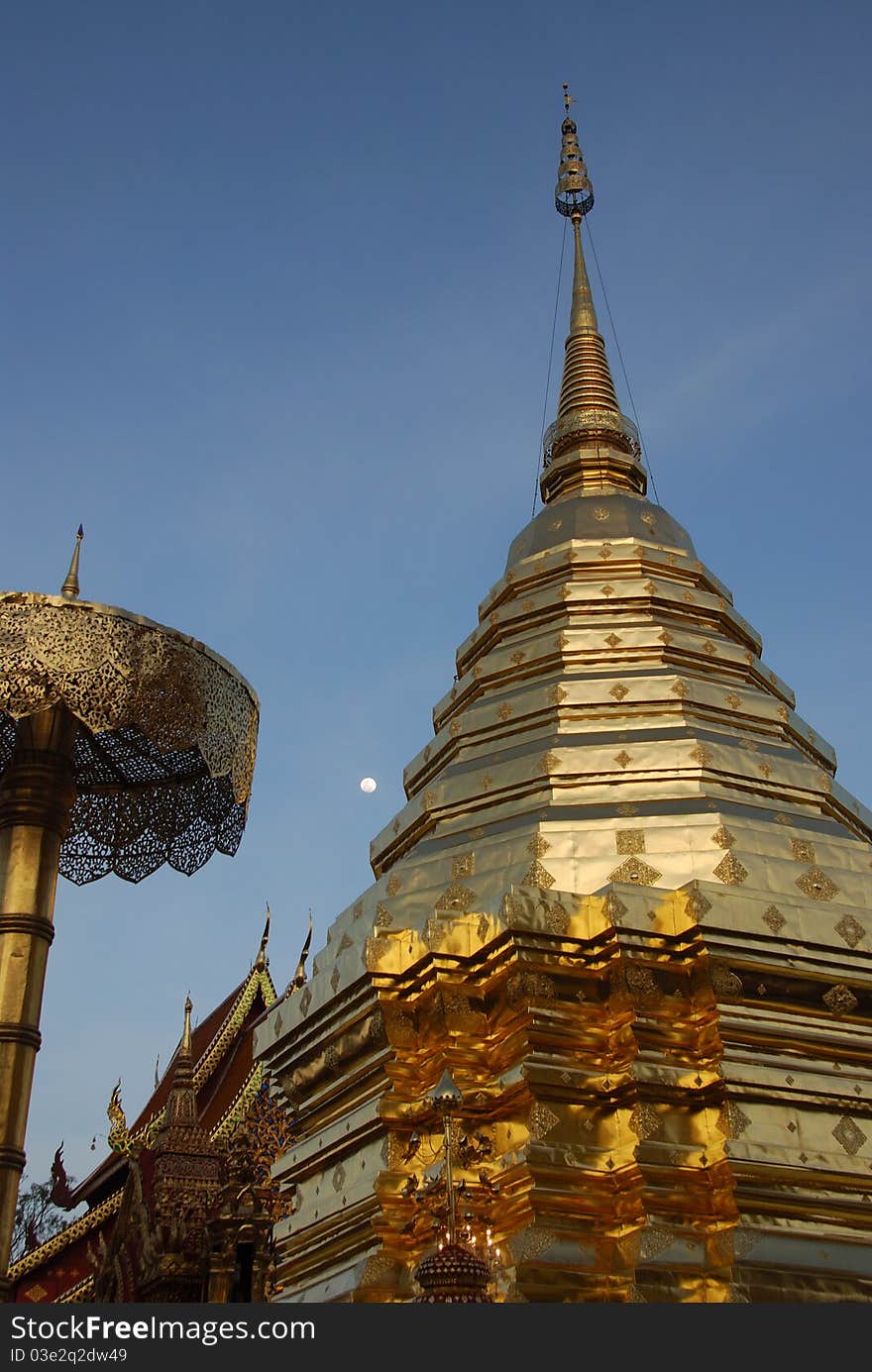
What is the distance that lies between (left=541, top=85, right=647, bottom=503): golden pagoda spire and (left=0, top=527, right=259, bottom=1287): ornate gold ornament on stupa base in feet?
18.5

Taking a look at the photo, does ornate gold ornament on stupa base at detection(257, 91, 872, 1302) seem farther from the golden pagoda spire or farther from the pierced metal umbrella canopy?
the golden pagoda spire

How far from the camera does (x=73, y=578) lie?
850 centimetres

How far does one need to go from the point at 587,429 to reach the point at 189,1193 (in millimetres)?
7512

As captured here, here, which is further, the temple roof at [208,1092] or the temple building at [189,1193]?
the temple roof at [208,1092]

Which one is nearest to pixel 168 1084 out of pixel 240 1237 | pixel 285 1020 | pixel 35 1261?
pixel 35 1261

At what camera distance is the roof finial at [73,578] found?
8.34m

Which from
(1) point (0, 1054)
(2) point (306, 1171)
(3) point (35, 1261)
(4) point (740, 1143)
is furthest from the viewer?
(3) point (35, 1261)

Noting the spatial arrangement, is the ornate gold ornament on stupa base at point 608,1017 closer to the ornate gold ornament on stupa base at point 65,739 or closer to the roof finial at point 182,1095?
the ornate gold ornament on stupa base at point 65,739

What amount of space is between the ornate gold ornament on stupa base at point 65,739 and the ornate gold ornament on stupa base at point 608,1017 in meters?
1.56

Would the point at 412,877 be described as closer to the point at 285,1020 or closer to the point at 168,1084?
the point at 285,1020

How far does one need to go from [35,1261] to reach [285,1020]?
6342 millimetres

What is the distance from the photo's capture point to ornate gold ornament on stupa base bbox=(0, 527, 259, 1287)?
702 centimetres

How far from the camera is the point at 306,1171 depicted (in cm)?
903

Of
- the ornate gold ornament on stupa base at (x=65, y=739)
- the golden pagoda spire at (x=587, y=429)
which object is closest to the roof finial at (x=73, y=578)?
the ornate gold ornament on stupa base at (x=65, y=739)
